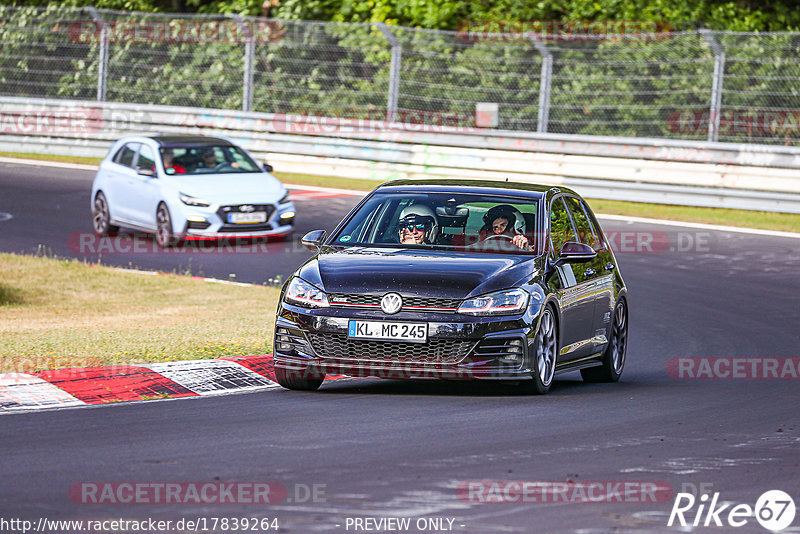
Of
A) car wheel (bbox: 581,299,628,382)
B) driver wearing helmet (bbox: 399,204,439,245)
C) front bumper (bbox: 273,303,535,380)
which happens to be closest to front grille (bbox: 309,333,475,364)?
front bumper (bbox: 273,303,535,380)

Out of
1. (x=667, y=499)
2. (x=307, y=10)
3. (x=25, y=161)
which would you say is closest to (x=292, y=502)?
(x=667, y=499)

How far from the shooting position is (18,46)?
31.8 metres

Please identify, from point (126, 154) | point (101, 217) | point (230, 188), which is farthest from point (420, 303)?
point (126, 154)

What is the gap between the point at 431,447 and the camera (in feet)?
26.4

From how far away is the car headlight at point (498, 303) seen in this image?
9.70m

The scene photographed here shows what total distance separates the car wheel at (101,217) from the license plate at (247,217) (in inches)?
91.5

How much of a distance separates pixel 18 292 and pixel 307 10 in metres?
19.2

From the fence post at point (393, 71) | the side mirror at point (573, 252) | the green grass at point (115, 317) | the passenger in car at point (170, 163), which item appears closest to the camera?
the side mirror at point (573, 252)

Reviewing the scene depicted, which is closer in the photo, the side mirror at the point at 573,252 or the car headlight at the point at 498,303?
the car headlight at the point at 498,303

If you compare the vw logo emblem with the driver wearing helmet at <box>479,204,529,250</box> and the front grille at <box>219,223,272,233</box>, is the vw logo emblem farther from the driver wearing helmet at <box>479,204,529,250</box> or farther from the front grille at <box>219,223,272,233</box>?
the front grille at <box>219,223,272,233</box>

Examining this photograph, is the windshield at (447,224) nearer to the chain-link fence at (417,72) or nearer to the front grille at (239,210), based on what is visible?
the front grille at (239,210)

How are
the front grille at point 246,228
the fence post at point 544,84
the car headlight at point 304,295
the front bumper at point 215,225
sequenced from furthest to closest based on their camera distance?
the fence post at point 544,84 < the front grille at point 246,228 < the front bumper at point 215,225 < the car headlight at point 304,295

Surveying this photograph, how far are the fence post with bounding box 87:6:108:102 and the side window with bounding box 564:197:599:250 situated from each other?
20.3m

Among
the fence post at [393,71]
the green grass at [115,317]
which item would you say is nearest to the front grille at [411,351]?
the green grass at [115,317]
